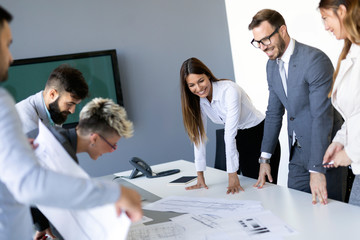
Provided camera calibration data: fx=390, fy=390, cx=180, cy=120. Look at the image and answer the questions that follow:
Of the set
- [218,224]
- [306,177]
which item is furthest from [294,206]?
[306,177]

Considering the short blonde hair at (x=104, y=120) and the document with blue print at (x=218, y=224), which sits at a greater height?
the short blonde hair at (x=104, y=120)

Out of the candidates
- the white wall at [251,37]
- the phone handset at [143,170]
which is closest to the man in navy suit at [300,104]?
the phone handset at [143,170]

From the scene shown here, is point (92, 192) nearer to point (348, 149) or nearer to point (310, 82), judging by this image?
point (348, 149)

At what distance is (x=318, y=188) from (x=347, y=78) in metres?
0.52

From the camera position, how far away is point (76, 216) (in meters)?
1.21

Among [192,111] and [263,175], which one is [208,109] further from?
[263,175]

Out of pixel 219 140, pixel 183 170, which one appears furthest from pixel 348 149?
pixel 219 140

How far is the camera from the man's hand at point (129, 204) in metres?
0.99

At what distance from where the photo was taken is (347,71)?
156 cm

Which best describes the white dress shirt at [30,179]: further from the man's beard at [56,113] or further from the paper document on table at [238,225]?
the man's beard at [56,113]

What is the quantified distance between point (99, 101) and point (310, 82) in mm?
1060

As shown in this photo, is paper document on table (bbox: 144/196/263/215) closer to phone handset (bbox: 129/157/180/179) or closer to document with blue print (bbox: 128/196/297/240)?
document with blue print (bbox: 128/196/297/240)

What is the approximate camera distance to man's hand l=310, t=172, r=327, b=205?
68.4 inches

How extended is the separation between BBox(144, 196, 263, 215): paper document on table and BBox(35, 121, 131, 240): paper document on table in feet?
2.27
